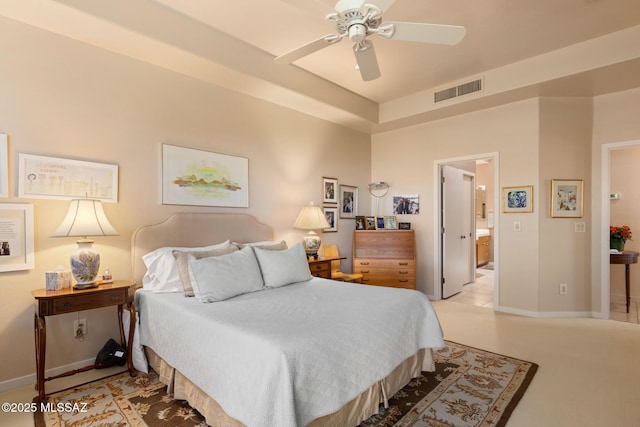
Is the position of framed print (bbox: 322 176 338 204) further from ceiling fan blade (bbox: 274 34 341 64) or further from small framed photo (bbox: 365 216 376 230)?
ceiling fan blade (bbox: 274 34 341 64)

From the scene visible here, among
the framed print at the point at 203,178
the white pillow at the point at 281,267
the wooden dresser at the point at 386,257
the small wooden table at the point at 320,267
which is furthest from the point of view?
the wooden dresser at the point at 386,257

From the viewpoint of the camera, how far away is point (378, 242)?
500cm

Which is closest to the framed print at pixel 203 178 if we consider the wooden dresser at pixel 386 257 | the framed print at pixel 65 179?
the framed print at pixel 65 179

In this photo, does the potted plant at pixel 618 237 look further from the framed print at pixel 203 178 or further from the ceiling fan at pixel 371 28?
the framed print at pixel 203 178

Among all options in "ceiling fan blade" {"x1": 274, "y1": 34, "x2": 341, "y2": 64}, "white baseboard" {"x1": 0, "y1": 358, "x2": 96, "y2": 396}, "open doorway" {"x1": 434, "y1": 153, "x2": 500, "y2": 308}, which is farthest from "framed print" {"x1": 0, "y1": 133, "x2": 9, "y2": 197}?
"open doorway" {"x1": 434, "y1": 153, "x2": 500, "y2": 308}

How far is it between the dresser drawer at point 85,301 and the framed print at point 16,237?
51 cm

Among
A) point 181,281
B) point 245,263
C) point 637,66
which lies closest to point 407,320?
point 245,263

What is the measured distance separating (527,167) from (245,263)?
12.2ft

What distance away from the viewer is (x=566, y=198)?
13.5 ft

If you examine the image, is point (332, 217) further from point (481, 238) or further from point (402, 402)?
point (481, 238)

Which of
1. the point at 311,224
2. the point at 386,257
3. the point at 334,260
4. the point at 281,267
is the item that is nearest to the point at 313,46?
the point at 281,267

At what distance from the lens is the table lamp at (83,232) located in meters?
2.40

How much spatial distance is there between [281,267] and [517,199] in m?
3.25

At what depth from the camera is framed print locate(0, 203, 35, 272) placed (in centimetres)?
237
